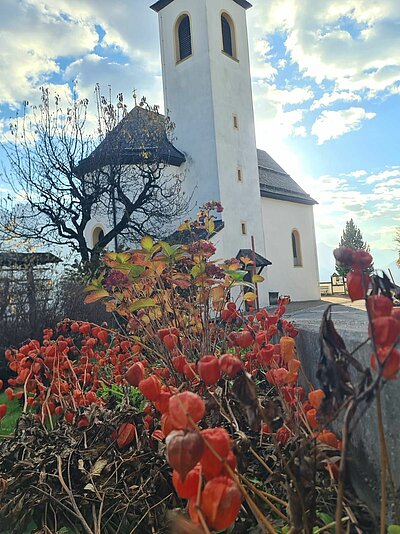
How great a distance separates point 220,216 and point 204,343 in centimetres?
1698

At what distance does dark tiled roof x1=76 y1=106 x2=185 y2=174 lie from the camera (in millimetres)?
14898

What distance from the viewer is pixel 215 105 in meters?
20.0

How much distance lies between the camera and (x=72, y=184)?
1460cm

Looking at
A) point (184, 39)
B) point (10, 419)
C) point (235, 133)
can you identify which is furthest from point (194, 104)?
point (10, 419)

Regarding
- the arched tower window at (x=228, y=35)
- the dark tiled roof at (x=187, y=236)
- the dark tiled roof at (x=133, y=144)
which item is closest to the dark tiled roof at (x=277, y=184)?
the dark tiled roof at (x=187, y=236)

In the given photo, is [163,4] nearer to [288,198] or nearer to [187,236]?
[288,198]

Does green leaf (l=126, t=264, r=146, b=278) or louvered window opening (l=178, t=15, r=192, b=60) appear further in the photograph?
louvered window opening (l=178, t=15, r=192, b=60)

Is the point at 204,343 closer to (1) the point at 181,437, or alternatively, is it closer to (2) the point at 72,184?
(1) the point at 181,437

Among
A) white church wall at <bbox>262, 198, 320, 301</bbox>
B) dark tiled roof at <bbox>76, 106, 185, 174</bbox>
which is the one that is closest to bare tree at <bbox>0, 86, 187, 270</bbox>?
dark tiled roof at <bbox>76, 106, 185, 174</bbox>

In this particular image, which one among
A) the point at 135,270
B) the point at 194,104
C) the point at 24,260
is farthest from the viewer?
the point at 194,104

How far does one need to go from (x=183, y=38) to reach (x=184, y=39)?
95 mm

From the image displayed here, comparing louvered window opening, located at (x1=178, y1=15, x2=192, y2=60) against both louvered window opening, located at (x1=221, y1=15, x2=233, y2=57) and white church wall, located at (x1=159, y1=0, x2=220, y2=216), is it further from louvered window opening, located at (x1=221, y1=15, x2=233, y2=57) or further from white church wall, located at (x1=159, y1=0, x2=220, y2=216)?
louvered window opening, located at (x1=221, y1=15, x2=233, y2=57)

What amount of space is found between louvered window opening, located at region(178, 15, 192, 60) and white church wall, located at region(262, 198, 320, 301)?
7887mm

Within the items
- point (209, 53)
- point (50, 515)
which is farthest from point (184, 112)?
point (50, 515)
